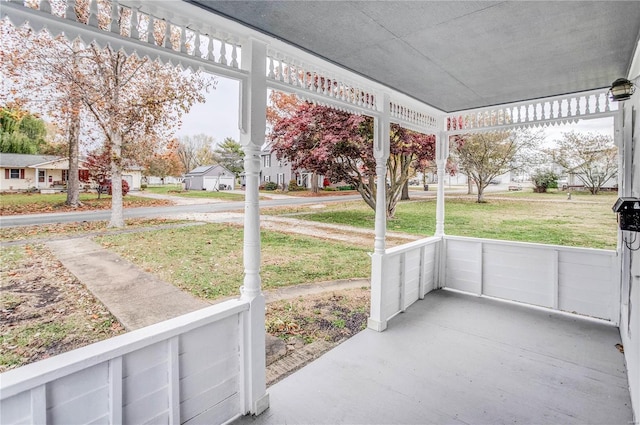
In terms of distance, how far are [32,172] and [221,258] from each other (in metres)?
2.87

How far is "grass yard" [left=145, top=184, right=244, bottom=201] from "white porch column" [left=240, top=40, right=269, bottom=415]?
3.13 meters

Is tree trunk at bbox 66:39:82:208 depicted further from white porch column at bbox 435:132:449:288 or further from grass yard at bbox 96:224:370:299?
white porch column at bbox 435:132:449:288

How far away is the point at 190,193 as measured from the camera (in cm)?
545

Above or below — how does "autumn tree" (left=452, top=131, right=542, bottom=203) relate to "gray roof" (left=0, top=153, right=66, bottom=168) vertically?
above

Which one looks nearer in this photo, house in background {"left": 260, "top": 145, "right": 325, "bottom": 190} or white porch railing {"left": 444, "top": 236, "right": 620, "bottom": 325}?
white porch railing {"left": 444, "top": 236, "right": 620, "bottom": 325}

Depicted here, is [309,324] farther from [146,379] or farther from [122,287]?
[122,287]

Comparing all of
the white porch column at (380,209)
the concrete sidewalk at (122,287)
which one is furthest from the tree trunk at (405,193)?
the concrete sidewalk at (122,287)

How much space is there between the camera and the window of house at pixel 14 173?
3.28 metres

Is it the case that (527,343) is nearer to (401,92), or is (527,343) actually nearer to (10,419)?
(401,92)

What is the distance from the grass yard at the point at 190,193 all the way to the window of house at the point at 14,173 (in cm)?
173

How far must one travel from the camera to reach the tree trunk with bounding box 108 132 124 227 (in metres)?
4.65

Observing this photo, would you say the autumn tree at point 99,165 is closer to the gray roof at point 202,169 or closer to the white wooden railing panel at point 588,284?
the gray roof at point 202,169

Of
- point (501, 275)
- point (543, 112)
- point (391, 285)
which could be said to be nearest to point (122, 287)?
point (391, 285)

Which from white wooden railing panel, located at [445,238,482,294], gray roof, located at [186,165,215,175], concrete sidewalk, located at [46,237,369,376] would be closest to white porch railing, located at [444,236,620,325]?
white wooden railing panel, located at [445,238,482,294]
